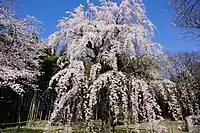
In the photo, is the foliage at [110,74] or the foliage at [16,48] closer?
the foliage at [110,74]

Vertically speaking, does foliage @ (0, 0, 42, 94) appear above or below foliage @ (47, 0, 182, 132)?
above

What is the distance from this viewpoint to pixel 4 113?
1130 centimetres

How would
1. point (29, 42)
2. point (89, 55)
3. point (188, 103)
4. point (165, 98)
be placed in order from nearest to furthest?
point (165, 98) < point (89, 55) < point (188, 103) < point (29, 42)

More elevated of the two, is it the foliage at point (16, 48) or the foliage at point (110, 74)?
the foliage at point (16, 48)

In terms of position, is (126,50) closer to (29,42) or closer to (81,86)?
(81,86)

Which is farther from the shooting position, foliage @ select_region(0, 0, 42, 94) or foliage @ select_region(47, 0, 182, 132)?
foliage @ select_region(0, 0, 42, 94)

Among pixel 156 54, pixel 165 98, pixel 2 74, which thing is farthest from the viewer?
pixel 2 74

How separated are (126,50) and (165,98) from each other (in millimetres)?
903

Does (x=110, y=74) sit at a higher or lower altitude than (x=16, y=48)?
lower

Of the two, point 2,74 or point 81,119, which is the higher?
point 2,74

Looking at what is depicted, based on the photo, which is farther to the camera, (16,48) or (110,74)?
(16,48)

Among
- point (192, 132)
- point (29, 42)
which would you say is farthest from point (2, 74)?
point (192, 132)

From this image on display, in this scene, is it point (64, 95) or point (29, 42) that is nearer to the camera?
point (64, 95)

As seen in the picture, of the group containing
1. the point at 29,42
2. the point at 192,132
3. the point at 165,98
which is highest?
the point at 29,42
